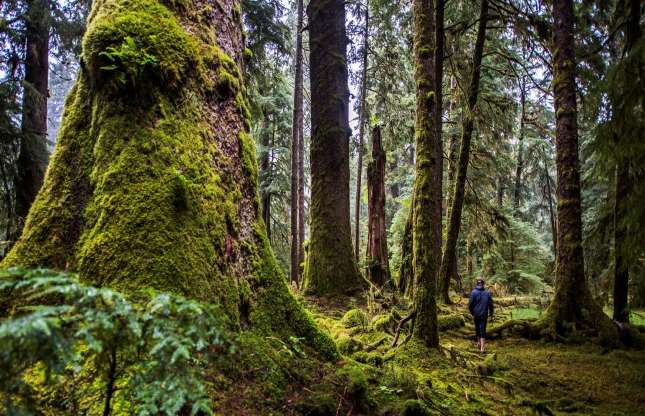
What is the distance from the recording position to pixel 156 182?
2812 mm

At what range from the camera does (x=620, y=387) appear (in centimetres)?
544

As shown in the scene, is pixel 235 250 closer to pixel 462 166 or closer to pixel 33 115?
pixel 462 166

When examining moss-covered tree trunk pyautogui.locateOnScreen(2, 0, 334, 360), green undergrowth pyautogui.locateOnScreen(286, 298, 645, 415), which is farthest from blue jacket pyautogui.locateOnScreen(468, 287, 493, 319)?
moss-covered tree trunk pyautogui.locateOnScreen(2, 0, 334, 360)

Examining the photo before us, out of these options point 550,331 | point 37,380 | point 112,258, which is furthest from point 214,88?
point 550,331

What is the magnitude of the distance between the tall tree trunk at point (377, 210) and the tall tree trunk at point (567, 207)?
488 centimetres

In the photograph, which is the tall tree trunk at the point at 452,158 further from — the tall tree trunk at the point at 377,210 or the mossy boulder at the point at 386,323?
the mossy boulder at the point at 386,323

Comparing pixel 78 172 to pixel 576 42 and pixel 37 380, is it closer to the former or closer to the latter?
pixel 37 380

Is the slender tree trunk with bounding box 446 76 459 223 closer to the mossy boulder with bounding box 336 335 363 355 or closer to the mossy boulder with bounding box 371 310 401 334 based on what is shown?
the mossy boulder with bounding box 371 310 401 334

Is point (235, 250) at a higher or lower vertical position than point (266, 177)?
lower

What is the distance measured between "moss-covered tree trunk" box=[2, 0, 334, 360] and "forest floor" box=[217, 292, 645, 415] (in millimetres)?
552

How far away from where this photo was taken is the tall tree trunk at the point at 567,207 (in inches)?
295

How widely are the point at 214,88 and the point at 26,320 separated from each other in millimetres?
2905

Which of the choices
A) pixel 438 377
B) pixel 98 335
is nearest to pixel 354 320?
pixel 438 377

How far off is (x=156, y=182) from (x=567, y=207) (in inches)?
335
